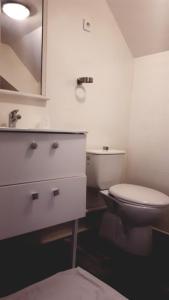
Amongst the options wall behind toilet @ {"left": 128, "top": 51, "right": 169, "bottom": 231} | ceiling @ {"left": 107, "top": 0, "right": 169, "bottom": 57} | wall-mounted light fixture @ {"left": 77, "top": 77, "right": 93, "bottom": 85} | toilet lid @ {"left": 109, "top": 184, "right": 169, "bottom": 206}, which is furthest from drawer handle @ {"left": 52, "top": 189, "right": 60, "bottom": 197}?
ceiling @ {"left": 107, "top": 0, "right": 169, "bottom": 57}

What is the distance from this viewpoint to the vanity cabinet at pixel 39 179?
42.7 inches

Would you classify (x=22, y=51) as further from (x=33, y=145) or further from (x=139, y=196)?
(x=139, y=196)

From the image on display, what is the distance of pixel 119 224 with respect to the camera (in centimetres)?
173

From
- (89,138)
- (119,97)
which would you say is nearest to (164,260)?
(89,138)

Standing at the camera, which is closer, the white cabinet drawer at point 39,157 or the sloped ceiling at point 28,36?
the white cabinet drawer at point 39,157

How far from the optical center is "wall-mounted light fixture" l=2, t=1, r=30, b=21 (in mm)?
1401

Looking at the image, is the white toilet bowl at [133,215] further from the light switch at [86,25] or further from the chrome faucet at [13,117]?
the light switch at [86,25]

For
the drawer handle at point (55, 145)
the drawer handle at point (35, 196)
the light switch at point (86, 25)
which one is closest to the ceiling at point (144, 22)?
the light switch at point (86, 25)

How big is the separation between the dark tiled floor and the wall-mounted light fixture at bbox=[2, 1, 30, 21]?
145 cm

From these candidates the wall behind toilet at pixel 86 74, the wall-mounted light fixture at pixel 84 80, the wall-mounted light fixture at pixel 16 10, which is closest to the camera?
the wall-mounted light fixture at pixel 16 10

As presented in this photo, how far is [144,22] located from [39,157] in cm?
146

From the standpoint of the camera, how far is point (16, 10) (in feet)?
4.72

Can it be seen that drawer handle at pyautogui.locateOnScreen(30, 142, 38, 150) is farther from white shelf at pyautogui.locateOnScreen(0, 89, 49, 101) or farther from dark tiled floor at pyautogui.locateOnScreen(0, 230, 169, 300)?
dark tiled floor at pyautogui.locateOnScreen(0, 230, 169, 300)

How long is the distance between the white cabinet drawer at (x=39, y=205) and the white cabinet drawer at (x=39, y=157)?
4 centimetres
